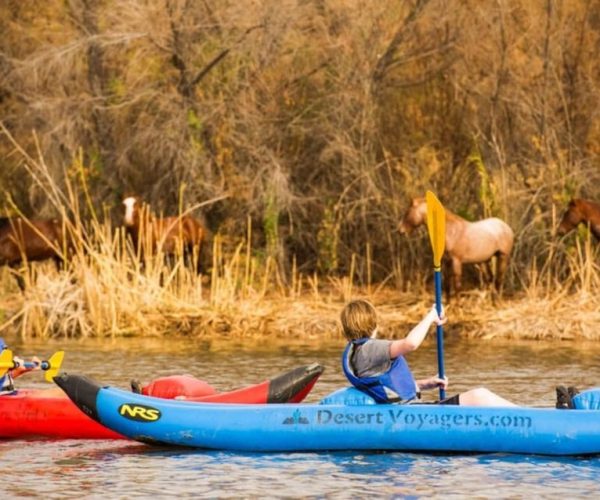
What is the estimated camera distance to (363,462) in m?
11.9

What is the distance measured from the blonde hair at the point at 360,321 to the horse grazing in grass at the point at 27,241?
11.9 m

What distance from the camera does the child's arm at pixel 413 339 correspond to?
11.7 m

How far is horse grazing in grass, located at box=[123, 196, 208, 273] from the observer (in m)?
22.8

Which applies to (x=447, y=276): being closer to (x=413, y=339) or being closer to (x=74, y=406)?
(x=74, y=406)

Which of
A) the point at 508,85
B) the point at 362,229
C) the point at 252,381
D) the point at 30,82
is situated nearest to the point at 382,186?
the point at 362,229

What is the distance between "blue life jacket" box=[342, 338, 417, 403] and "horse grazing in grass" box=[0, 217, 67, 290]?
11833 millimetres

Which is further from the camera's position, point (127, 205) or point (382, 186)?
point (382, 186)

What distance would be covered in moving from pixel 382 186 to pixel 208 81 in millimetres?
3207

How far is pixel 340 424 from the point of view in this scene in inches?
478

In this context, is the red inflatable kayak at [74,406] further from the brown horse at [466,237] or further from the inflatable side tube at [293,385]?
the brown horse at [466,237]

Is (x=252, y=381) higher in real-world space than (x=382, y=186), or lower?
lower

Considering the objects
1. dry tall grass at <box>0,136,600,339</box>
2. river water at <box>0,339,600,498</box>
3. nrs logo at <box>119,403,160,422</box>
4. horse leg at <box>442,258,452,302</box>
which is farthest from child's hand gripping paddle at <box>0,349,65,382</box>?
horse leg at <box>442,258,452,302</box>

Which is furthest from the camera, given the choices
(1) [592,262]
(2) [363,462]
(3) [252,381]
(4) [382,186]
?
(4) [382,186]

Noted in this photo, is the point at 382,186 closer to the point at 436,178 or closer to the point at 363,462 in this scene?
the point at 436,178
